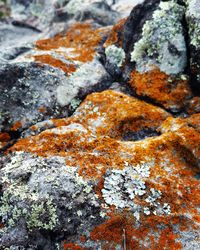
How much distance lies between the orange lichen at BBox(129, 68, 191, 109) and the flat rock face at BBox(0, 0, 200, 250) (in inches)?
1.1

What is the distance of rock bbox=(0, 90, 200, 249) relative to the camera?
5461 mm

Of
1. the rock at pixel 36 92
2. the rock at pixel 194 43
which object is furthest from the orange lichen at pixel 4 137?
the rock at pixel 194 43

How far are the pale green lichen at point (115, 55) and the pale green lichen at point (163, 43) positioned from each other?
483 mm

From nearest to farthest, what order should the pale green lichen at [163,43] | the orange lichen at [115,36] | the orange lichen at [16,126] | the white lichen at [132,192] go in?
the white lichen at [132,192]
the orange lichen at [16,126]
the pale green lichen at [163,43]
the orange lichen at [115,36]

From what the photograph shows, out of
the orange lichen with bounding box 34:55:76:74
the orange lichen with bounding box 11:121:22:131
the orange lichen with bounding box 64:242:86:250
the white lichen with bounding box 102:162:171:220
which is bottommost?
the orange lichen with bounding box 64:242:86:250

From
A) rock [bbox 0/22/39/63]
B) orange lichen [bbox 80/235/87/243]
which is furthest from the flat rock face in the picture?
rock [bbox 0/22/39/63]

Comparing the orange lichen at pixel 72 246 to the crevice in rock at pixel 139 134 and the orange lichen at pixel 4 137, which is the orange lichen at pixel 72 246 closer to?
the crevice in rock at pixel 139 134

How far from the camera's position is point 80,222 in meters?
5.53

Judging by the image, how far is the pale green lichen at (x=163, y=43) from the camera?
8.57 metres

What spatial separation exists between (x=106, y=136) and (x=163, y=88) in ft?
7.84

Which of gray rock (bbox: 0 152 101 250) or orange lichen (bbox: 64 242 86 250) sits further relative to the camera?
gray rock (bbox: 0 152 101 250)

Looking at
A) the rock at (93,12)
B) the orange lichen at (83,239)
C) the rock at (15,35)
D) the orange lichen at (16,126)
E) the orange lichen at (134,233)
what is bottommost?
the rock at (15,35)

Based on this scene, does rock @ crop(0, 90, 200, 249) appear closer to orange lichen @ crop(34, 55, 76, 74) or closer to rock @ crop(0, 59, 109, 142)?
rock @ crop(0, 59, 109, 142)

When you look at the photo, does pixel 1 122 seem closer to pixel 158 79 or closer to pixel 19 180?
pixel 19 180
